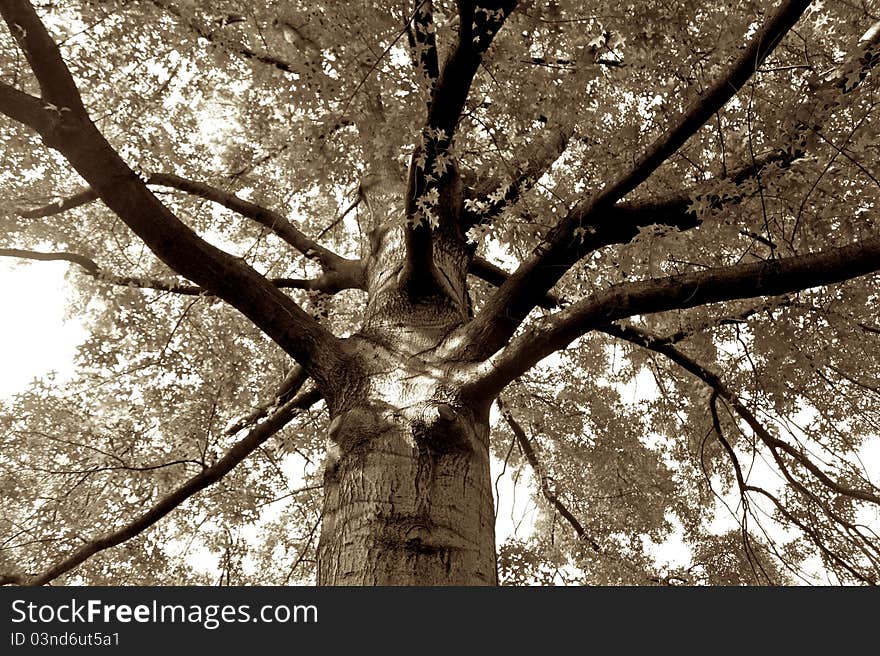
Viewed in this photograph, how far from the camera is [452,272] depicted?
4.14 meters

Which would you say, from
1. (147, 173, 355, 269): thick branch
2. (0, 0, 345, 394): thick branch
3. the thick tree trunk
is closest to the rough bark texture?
the thick tree trunk

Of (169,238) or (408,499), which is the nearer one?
(408,499)

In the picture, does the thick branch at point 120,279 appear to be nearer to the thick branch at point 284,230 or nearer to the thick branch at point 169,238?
the thick branch at point 284,230

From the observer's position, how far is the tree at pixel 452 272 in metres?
2.59

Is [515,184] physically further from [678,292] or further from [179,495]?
[179,495]

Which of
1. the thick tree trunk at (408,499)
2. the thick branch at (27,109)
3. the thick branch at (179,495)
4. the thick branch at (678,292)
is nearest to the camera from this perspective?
the thick tree trunk at (408,499)

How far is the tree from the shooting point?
259 cm

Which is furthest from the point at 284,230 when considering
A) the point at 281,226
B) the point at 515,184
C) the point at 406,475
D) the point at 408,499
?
the point at 408,499

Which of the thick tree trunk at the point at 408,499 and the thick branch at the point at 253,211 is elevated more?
the thick branch at the point at 253,211

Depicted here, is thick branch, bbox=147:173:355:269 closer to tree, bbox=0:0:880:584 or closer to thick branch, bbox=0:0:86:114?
tree, bbox=0:0:880:584

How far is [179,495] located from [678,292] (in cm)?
323

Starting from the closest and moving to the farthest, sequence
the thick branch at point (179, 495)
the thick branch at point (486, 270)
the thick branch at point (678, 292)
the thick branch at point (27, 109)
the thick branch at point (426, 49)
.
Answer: the thick branch at point (678, 292) → the thick branch at point (27, 109) → the thick branch at point (426, 49) → the thick branch at point (179, 495) → the thick branch at point (486, 270)

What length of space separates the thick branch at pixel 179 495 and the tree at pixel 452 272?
2 centimetres

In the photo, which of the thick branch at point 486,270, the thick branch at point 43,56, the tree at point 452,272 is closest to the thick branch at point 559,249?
the tree at point 452,272
